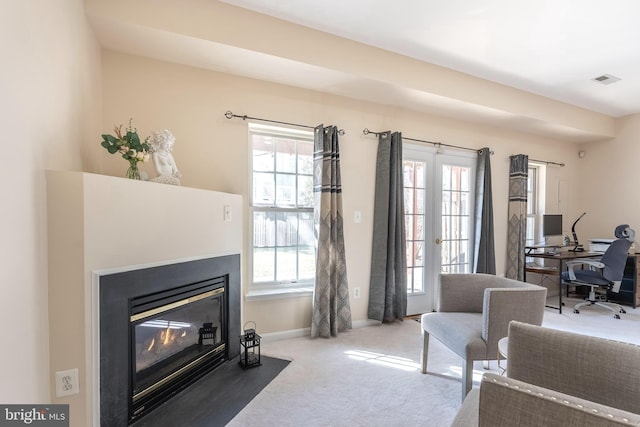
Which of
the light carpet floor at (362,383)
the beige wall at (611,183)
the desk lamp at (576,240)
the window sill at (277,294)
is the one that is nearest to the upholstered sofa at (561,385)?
the light carpet floor at (362,383)

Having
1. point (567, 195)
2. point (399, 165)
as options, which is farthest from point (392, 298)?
point (567, 195)

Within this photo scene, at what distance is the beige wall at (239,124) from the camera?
2.41m

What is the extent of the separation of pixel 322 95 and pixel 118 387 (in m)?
2.87

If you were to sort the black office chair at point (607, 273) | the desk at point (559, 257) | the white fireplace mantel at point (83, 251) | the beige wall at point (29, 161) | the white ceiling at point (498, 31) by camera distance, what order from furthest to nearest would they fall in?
the desk at point (559, 257) → the black office chair at point (607, 273) → the white ceiling at point (498, 31) → the white fireplace mantel at point (83, 251) → the beige wall at point (29, 161)

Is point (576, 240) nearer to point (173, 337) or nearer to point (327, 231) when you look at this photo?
point (327, 231)

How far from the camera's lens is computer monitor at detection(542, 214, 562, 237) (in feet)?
15.3

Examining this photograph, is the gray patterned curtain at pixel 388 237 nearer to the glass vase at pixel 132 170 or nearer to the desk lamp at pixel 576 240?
the glass vase at pixel 132 170

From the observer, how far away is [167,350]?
2.06 meters

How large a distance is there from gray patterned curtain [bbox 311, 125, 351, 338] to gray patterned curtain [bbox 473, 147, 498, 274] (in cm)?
214

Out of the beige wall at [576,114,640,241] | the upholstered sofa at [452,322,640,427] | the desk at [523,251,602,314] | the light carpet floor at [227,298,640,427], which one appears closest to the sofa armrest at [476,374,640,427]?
the upholstered sofa at [452,322,640,427]

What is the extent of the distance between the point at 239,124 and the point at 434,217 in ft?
8.65

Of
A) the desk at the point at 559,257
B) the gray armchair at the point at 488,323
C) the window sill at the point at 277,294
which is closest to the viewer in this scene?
the gray armchair at the point at 488,323

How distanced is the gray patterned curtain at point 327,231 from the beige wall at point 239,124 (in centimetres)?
19

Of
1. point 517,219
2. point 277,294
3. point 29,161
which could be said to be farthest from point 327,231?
point 517,219
